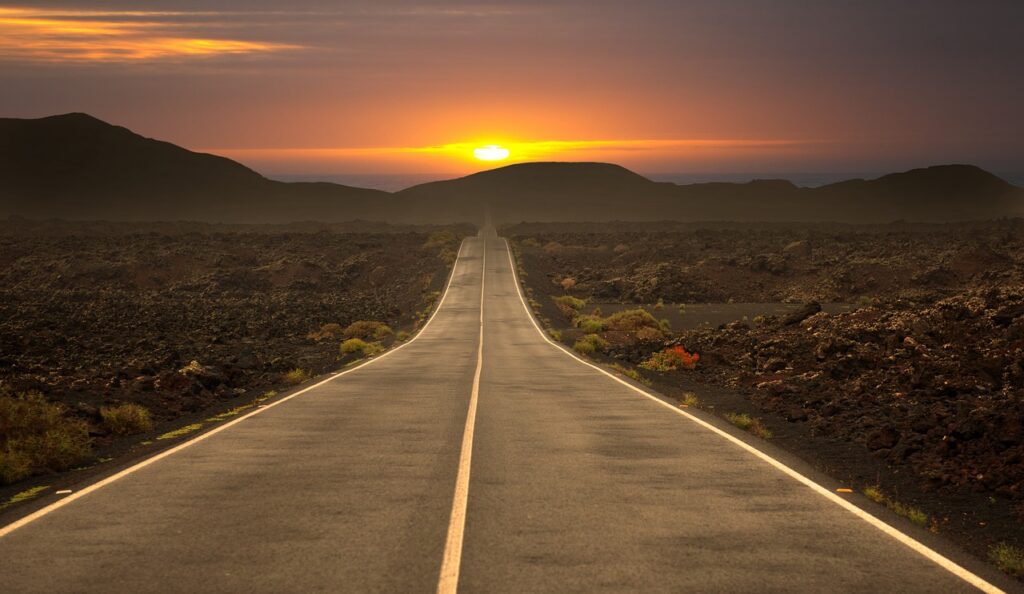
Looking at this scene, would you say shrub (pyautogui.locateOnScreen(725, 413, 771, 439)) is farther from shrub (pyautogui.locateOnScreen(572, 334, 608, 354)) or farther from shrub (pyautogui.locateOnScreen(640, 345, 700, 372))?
shrub (pyautogui.locateOnScreen(572, 334, 608, 354))

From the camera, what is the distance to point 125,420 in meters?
17.4

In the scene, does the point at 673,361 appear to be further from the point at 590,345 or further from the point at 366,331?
the point at 366,331

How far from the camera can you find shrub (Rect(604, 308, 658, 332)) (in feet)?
173

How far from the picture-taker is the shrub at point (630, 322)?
52828 millimetres

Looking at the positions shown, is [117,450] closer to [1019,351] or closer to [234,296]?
[1019,351]

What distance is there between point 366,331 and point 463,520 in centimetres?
4265

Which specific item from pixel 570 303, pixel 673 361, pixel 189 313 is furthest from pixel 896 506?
pixel 570 303

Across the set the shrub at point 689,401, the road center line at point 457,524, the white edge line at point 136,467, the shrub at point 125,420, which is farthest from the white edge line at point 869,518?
the shrub at point 125,420

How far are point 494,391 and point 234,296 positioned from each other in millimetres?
61106

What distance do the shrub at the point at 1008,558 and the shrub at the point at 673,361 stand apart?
2128 centimetres

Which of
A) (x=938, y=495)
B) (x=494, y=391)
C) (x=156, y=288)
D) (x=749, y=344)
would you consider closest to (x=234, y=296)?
(x=156, y=288)

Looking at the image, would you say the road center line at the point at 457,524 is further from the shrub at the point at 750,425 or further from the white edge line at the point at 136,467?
the shrub at the point at 750,425

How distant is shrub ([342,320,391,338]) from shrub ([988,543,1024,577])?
4220 centimetres

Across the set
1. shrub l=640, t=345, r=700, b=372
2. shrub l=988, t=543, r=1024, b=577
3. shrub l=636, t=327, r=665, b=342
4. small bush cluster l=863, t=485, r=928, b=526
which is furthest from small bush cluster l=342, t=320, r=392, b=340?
shrub l=988, t=543, r=1024, b=577
